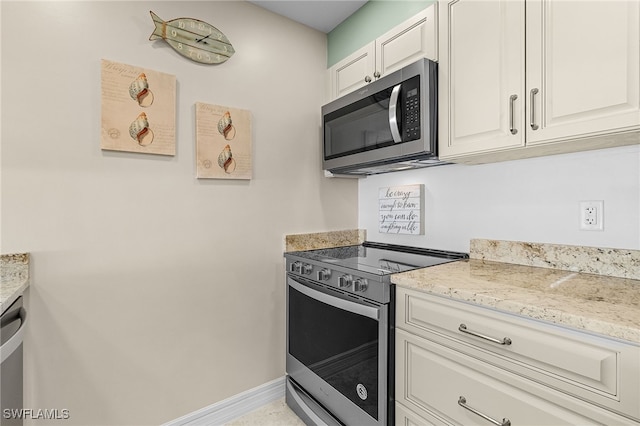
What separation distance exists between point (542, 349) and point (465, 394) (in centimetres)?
33

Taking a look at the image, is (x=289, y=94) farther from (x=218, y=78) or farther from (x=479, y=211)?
(x=479, y=211)

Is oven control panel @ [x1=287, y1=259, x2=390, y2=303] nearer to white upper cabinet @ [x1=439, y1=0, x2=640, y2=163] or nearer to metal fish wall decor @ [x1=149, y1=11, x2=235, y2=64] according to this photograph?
white upper cabinet @ [x1=439, y1=0, x2=640, y2=163]

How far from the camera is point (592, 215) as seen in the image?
131 cm

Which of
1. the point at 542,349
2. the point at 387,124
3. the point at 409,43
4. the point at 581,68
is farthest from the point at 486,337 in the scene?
the point at 409,43

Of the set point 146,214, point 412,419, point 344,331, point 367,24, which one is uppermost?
point 367,24

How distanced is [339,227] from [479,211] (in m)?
0.95

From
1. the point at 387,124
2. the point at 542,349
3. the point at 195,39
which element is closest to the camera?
the point at 542,349

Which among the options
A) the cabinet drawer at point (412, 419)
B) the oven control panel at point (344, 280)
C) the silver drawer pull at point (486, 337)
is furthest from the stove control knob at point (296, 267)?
the silver drawer pull at point (486, 337)

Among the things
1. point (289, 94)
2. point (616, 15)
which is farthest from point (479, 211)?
point (289, 94)

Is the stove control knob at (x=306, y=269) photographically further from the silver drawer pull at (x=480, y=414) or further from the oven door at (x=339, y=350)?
the silver drawer pull at (x=480, y=414)

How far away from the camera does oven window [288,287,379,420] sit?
1.40 meters

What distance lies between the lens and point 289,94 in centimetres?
Answer: 212

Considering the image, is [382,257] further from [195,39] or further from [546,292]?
[195,39]

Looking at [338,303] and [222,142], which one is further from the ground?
[222,142]
